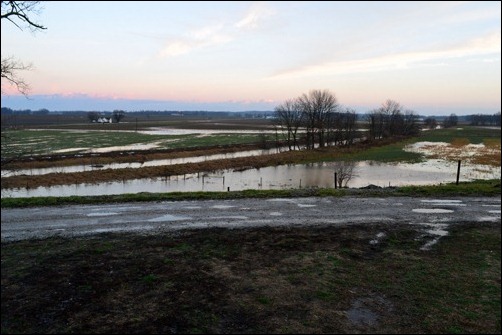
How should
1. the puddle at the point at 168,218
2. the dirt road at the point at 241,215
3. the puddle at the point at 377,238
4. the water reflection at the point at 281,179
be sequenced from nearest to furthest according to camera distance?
1. the puddle at the point at 377,238
2. the dirt road at the point at 241,215
3. the puddle at the point at 168,218
4. the water reflection at the point at 281,179

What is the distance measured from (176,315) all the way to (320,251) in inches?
178

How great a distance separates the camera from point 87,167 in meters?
41.4

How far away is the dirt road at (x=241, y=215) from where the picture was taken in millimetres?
12281

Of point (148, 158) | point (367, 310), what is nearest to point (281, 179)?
point (148, 158)

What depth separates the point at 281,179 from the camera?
3606 centimetres

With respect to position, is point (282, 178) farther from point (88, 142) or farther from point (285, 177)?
point (88, 142)

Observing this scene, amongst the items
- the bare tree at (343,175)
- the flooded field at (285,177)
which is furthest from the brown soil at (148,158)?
the bare tree at (343,175)

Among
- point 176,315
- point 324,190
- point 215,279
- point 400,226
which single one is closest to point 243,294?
point 215,279

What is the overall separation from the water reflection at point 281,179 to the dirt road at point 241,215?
11.7 meters

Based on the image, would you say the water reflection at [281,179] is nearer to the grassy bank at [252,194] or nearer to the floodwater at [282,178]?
the floodwater at [282,178]

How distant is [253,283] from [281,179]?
27809mm

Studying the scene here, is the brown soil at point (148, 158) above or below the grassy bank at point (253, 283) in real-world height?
below

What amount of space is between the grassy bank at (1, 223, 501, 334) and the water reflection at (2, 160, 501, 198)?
16861 millimetres

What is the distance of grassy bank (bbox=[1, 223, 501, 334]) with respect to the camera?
22.4 ft
